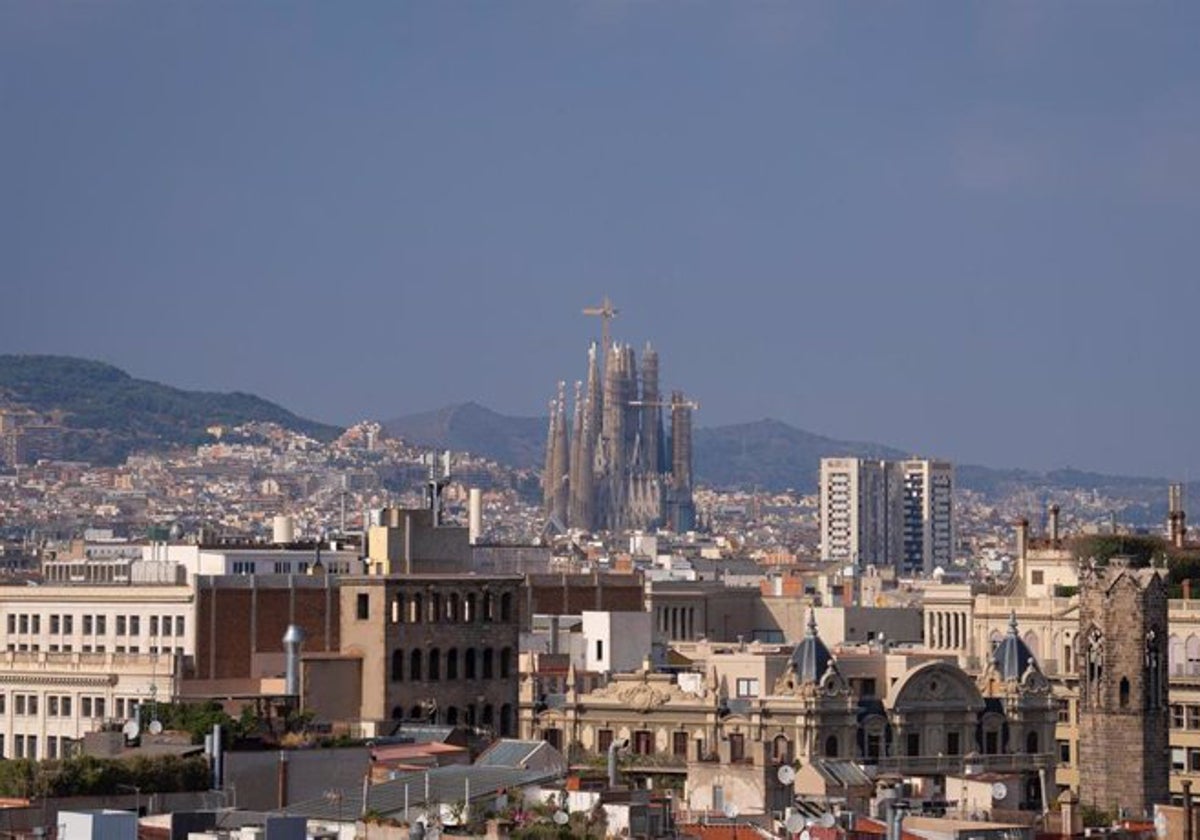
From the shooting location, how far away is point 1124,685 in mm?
98625

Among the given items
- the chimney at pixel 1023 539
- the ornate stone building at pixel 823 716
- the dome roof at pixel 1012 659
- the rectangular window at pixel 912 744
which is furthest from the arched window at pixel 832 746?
the chimney at pixel 1023 539

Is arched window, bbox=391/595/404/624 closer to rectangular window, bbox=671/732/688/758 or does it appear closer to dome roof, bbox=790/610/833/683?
rectangular window, bbox=671/732/688/758

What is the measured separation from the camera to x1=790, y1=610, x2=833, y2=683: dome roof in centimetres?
10106

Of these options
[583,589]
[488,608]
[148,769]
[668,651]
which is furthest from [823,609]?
[148,769]

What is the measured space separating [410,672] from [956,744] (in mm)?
12827

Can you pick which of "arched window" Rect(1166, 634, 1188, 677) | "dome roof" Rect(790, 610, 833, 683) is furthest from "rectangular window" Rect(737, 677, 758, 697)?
"arched window" Rect(1166, 634, 1188, 677)

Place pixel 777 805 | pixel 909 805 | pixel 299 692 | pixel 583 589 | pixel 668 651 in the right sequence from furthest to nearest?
pixel 583 589
pixel 668 651
pixel 299 692
pixel 777 805
pixel 909 805

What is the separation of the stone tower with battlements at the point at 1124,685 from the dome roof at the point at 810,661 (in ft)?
19.6

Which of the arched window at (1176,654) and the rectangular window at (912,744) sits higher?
the arched window at (1176,654)

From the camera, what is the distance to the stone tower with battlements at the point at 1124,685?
9744 centimetres

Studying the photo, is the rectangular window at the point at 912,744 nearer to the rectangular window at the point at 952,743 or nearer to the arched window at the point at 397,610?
the rectangular window at the point at 952,743

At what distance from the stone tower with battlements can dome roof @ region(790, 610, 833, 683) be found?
598 cm

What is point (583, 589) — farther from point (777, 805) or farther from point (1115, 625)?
point (777, 805)

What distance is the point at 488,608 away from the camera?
10131 centimetres
